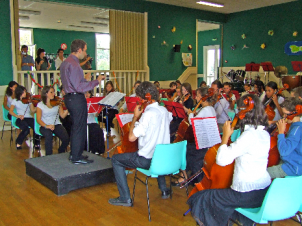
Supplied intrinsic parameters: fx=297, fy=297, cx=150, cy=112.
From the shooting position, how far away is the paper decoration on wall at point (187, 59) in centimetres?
994

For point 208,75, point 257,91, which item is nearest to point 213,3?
point 257,91

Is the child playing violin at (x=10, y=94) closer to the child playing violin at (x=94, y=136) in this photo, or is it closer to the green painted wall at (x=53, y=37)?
the child playing violin at (x=94, y=136)

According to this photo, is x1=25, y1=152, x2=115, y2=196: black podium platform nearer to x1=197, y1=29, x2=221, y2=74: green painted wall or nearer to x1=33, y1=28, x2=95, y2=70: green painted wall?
x1=33, y1=28, x2=95, y2=70: green painted wall

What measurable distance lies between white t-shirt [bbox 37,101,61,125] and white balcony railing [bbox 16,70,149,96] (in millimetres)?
2705

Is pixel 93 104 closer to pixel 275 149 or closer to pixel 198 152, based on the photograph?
pixel 198 152

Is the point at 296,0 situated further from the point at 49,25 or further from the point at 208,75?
the point at 49,25

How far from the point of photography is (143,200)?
3121 millimetres

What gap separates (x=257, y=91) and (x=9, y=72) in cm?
555

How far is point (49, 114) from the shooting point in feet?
14.5

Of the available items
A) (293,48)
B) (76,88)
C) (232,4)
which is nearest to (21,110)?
(76,88)

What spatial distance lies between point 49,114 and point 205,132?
256 cm

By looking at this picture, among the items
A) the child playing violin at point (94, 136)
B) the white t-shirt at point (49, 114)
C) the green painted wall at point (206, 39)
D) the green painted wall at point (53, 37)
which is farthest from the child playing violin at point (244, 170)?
the green painted wall at point (53, 37)

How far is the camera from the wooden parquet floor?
267cm

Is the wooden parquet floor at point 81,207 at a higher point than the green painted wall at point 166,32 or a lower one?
lower
